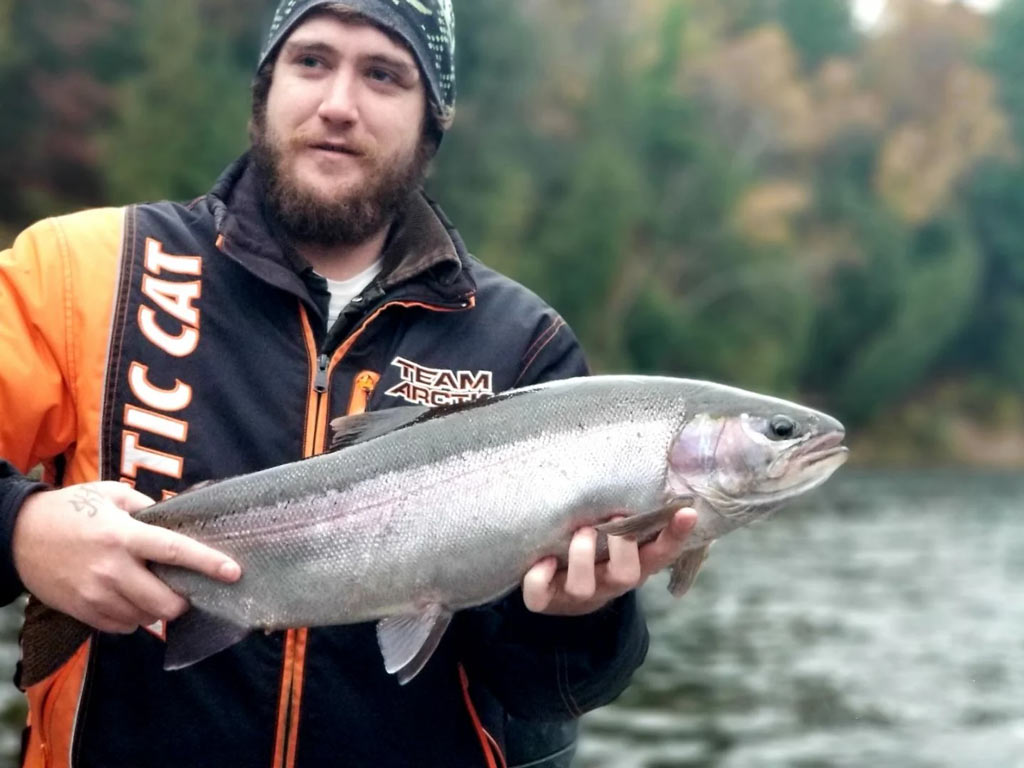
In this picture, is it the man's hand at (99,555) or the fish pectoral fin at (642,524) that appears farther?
the fish pectoral fin at (642,524)

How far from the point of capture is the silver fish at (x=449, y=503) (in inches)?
124

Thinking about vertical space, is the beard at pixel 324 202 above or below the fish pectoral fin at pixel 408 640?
above

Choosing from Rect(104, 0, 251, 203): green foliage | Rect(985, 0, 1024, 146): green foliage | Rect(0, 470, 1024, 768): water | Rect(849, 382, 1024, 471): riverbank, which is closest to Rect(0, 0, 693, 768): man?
Rect(0, 470, 1024, 768): water

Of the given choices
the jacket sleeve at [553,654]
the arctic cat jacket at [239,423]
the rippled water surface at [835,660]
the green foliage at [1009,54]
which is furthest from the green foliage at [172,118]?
the green foliage at [1009,54]

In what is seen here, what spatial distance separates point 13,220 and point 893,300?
30.7 m

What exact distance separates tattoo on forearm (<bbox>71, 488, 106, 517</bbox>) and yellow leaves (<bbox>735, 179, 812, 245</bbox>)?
151 ft

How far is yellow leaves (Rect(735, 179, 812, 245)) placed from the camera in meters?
48.7

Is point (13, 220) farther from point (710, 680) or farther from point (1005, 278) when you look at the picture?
point (1005, 278)

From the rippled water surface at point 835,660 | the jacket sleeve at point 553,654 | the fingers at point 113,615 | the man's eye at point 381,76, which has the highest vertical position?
the man's eye at point 381,76

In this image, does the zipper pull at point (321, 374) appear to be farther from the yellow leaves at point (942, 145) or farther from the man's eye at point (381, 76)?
the yellow leaves at point (942, 145)

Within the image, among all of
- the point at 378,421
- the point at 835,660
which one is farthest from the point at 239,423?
the point at 835,660

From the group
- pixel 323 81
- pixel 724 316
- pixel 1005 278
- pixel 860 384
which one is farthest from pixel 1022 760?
pixel 1005 278

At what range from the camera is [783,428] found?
3477mm

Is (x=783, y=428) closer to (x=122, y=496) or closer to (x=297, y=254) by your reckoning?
(x=297, y=254)
